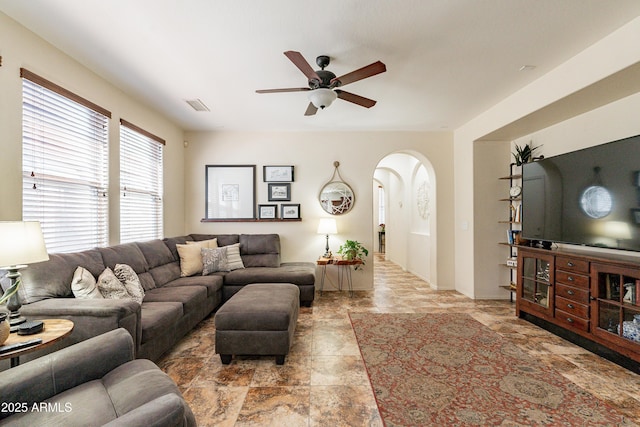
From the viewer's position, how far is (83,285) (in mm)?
2299

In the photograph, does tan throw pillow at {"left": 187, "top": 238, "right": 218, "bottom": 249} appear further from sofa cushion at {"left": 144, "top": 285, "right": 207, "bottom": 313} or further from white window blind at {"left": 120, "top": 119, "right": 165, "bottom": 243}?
sofa cushion at {"left": 144, "top": 285, "right": 207, "bottom": 313}

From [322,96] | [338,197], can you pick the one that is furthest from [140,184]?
[338,197]

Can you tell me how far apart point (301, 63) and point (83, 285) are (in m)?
2.44

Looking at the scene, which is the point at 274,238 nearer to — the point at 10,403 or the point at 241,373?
the point at 241,373

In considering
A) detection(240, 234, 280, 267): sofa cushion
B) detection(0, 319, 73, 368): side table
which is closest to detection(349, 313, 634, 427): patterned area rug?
detection(240, 234, 280, 267): sofa cushion

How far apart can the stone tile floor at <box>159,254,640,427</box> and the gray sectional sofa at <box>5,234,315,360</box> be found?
1.12 feet

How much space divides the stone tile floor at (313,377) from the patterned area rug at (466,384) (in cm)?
14

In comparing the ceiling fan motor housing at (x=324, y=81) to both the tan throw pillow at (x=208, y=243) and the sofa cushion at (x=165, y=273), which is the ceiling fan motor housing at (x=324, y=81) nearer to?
the sofa cushion at (x=165, y=273)

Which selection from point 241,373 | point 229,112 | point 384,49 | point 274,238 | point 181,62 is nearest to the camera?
point 241,373

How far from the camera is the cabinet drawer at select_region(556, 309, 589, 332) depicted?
276cm

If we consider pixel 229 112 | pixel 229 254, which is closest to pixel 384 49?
pixel 229 112

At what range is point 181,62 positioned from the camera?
2781 millimetres

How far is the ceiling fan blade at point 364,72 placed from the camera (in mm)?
2219

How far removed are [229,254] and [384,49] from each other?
10.9ft
